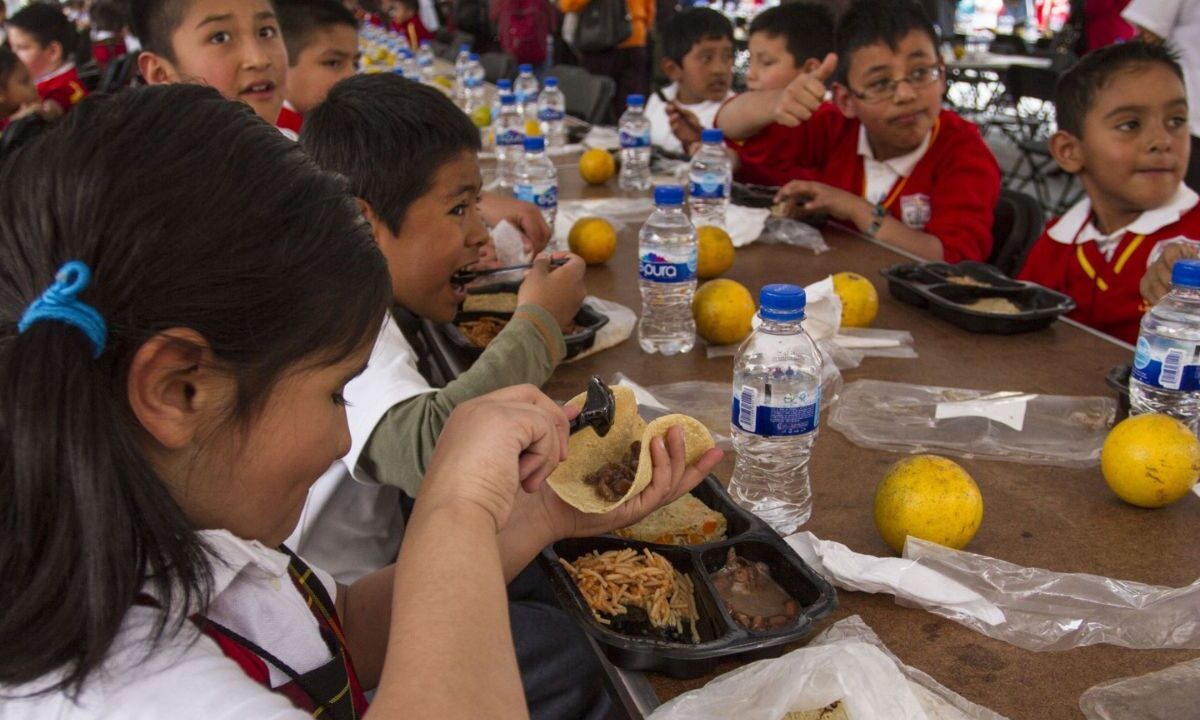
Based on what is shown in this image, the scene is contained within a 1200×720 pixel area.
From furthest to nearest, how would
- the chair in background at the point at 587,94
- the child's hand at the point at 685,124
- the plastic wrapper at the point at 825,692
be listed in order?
the chair in background at the point at 587,94
the child's hand at the point at 685,124
the plastic wrapper at the point at 825,692

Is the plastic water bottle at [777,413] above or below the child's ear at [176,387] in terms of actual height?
below

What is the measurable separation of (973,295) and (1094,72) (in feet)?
2.57

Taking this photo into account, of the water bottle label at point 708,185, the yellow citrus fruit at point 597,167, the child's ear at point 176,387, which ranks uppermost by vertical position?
the child's ear at point 176,387

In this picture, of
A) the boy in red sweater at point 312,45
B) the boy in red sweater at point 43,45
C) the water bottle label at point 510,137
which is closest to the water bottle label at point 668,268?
the water bottle label at point 510,137

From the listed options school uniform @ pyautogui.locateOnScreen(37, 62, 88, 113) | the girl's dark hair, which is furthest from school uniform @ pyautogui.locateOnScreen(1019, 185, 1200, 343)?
school uniform @ pyautogui.locateOnScreen(37, 62, 88, 113)

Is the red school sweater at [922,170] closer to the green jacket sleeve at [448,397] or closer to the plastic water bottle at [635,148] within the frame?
the plastic water bottle at [635,148]

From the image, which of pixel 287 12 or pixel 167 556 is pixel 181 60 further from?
pixel 167 556

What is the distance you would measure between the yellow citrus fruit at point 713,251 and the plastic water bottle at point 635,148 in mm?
1168

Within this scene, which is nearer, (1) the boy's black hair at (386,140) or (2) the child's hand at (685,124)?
(1) the boy's black hair at (386,140)

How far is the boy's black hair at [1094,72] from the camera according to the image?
7.70 feet

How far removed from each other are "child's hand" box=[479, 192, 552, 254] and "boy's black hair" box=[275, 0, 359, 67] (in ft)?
4.49

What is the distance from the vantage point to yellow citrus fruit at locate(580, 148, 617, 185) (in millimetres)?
3473

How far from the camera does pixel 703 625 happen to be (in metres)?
1.07

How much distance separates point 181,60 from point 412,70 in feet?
11.6
